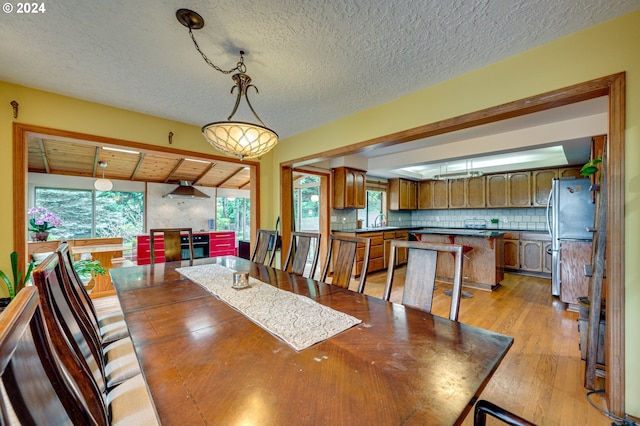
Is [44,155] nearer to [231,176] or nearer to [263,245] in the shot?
[231,176]

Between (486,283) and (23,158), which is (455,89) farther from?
(23,158)

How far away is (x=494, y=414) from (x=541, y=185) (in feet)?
19.0

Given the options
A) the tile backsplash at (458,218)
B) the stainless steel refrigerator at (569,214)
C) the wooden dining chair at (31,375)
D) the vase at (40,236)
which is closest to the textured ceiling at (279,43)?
the wooden dining chair at (31,375)

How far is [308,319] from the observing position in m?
1.27

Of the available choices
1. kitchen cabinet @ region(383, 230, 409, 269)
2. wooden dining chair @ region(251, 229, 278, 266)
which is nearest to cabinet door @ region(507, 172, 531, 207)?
kitchen cabinet @ region(383, 230, 409, 269)

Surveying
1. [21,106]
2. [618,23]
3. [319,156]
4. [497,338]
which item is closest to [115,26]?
[21,106]

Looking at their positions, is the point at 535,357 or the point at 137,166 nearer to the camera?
the point at 535,357

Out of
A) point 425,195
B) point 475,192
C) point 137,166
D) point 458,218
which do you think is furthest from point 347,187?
point 137,166

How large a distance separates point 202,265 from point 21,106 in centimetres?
220

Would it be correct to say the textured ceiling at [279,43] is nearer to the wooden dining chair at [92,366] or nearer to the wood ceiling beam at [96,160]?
the wooden dining chair at [92,366]

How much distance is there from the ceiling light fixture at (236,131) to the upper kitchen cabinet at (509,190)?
5446 millimetres

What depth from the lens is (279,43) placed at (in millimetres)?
1812

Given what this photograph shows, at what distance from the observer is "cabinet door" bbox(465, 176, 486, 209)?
18.7ft

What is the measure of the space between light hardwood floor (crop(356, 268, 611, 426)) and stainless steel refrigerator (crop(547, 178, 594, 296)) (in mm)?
665
